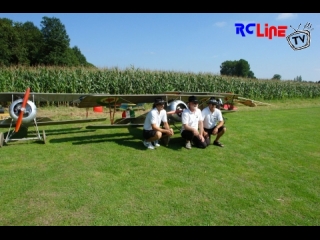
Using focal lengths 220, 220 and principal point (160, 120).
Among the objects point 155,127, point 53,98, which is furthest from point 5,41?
point 155,127

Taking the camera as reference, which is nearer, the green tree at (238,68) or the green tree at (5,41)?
the green tree at (5,41)

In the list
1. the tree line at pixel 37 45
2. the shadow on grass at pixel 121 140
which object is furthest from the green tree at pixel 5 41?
the shadow on grass at pixel 121 140

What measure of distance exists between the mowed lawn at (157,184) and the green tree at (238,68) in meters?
77.9

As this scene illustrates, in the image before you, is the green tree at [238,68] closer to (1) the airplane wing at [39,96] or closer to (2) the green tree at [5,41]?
(2) the green tree at [5,41]

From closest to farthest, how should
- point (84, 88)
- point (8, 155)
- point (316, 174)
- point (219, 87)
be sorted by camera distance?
point (316, 174) → point (8, 155) → point (84, 88) → point (219, 87)

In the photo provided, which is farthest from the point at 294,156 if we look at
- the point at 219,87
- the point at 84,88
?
the point at 219,87

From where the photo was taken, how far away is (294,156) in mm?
6336

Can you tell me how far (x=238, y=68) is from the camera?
9112 centimetres

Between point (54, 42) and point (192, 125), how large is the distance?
190 feet

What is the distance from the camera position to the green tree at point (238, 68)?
86562mm

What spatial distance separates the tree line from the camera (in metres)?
46.2

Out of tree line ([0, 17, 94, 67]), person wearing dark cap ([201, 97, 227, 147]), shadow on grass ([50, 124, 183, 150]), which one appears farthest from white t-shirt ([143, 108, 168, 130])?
tree line ([0, 17, 94, 67])
